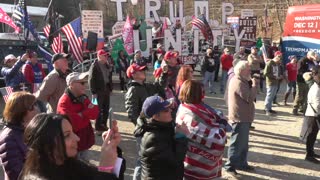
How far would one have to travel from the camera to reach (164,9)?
1398 inches

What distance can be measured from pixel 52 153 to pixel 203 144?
2252mm

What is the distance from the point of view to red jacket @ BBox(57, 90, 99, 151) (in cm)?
429

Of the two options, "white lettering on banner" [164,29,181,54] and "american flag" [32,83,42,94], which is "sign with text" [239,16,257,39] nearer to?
"white lettering on banner" [164,29,181,54]

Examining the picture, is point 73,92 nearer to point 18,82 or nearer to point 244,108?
point 244,108

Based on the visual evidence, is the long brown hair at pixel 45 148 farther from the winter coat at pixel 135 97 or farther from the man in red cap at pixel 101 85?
the man in red cap at pixel 101 85

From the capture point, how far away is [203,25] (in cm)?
1628

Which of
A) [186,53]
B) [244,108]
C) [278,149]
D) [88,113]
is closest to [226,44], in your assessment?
[186,53]

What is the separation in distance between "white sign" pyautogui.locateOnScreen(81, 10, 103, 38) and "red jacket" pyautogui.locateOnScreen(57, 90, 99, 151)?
825cm

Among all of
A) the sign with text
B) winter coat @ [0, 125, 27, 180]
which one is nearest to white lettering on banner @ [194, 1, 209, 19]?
the sign with text

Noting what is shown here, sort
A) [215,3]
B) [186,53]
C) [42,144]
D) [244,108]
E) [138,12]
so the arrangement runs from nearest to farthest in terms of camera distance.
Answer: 1. [42,144]
2. [244,108]
3. [186,53]
4. [138,12]
5. [215,3]

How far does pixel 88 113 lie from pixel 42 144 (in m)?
2.39

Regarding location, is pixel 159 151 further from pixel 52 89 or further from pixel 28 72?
pixel 28 72

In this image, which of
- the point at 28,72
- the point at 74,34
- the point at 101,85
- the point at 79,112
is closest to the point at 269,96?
the point at 101,85

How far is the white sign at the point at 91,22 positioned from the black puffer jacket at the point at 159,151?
367 inches
